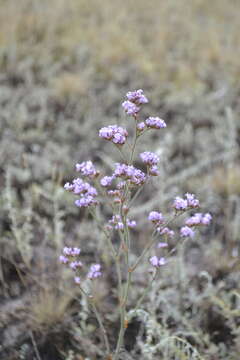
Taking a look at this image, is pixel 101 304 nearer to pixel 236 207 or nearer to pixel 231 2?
pixel 236 207

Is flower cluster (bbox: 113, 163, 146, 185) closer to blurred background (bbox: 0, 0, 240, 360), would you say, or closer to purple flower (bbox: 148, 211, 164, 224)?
purple flower (bbox: 148, 211, 164, 224)

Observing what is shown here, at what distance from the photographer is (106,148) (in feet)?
13.8

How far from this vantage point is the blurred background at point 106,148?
2414mm

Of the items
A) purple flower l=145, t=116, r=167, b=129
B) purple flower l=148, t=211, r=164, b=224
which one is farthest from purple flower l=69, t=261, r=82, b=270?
purple flower l=145, t=116, r=167, b=129

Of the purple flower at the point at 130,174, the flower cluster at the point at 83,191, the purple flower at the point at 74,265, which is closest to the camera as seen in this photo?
the purple flower at the point at 130,174

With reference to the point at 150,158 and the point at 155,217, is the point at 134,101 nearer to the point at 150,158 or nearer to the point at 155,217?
the point at 150,158

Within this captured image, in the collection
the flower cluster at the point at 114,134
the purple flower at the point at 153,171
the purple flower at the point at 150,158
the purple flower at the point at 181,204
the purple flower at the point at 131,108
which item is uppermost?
the purple flower at the point at 131,108

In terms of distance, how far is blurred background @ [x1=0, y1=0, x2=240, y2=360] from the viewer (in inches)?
95.0

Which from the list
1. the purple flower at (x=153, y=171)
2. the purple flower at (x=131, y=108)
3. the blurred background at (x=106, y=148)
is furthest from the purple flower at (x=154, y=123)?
the blurred background at (x=106, y=148)

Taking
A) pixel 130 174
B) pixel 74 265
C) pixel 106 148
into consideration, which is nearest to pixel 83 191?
pixel 130 174

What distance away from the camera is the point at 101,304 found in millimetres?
2584

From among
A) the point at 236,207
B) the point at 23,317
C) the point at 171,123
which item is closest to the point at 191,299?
the point at 23,317

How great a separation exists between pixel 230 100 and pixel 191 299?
3248 millimetres

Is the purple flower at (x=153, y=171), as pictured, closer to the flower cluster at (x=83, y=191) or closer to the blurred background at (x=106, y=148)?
the flower cluster at (x=83, y=191)
